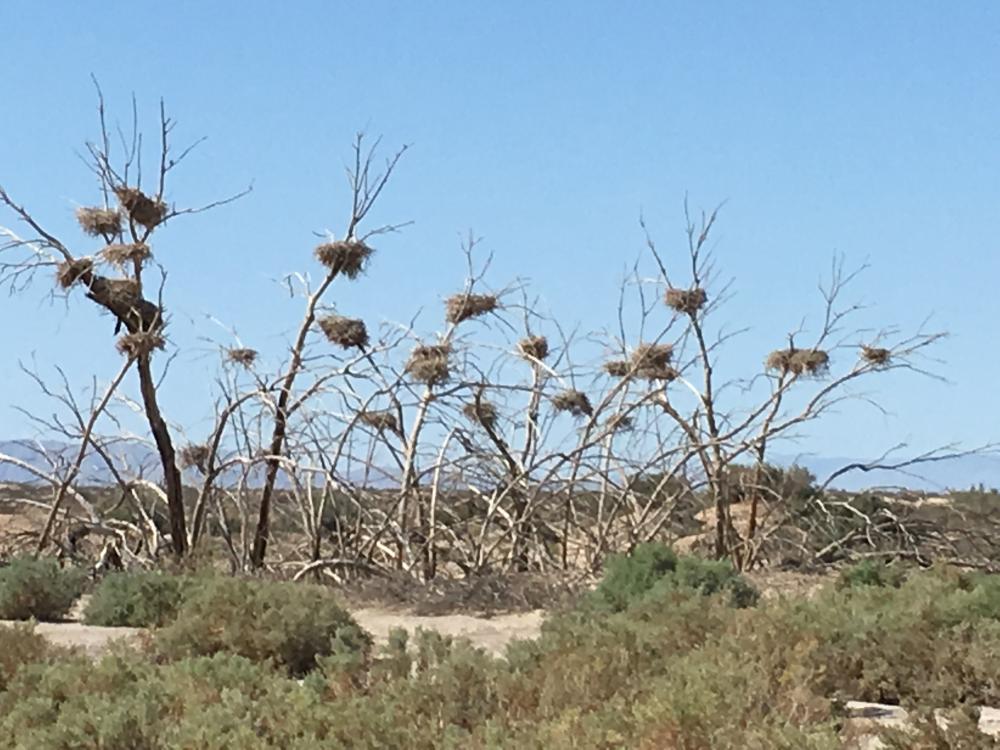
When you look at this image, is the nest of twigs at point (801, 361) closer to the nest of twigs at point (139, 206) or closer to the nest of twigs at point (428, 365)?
the nest of twigs at point (428, 365)

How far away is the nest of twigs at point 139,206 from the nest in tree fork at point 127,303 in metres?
0.66

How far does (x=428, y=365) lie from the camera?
14.4m

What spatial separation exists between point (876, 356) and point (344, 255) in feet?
18.6

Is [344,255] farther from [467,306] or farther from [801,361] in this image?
[801,361]

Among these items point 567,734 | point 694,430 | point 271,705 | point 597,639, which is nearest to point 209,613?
point 597,639

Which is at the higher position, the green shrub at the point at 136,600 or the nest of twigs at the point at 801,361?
the nest of twigs at the point at 801,361

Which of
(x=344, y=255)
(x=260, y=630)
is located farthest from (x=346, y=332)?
(x=260, y=630)

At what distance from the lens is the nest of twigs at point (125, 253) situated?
1416cm

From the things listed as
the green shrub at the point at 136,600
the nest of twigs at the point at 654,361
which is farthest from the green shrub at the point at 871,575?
the green shrub at the point at 136,600

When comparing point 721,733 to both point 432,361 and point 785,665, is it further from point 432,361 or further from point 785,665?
point 432,361

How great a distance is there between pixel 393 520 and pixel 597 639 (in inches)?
338

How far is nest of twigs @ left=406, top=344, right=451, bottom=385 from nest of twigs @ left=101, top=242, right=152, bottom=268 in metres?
2.91

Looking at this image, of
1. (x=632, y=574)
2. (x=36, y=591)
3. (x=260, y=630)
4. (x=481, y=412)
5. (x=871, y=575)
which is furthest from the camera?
(x=481, y=412)

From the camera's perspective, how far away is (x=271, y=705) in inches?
206
